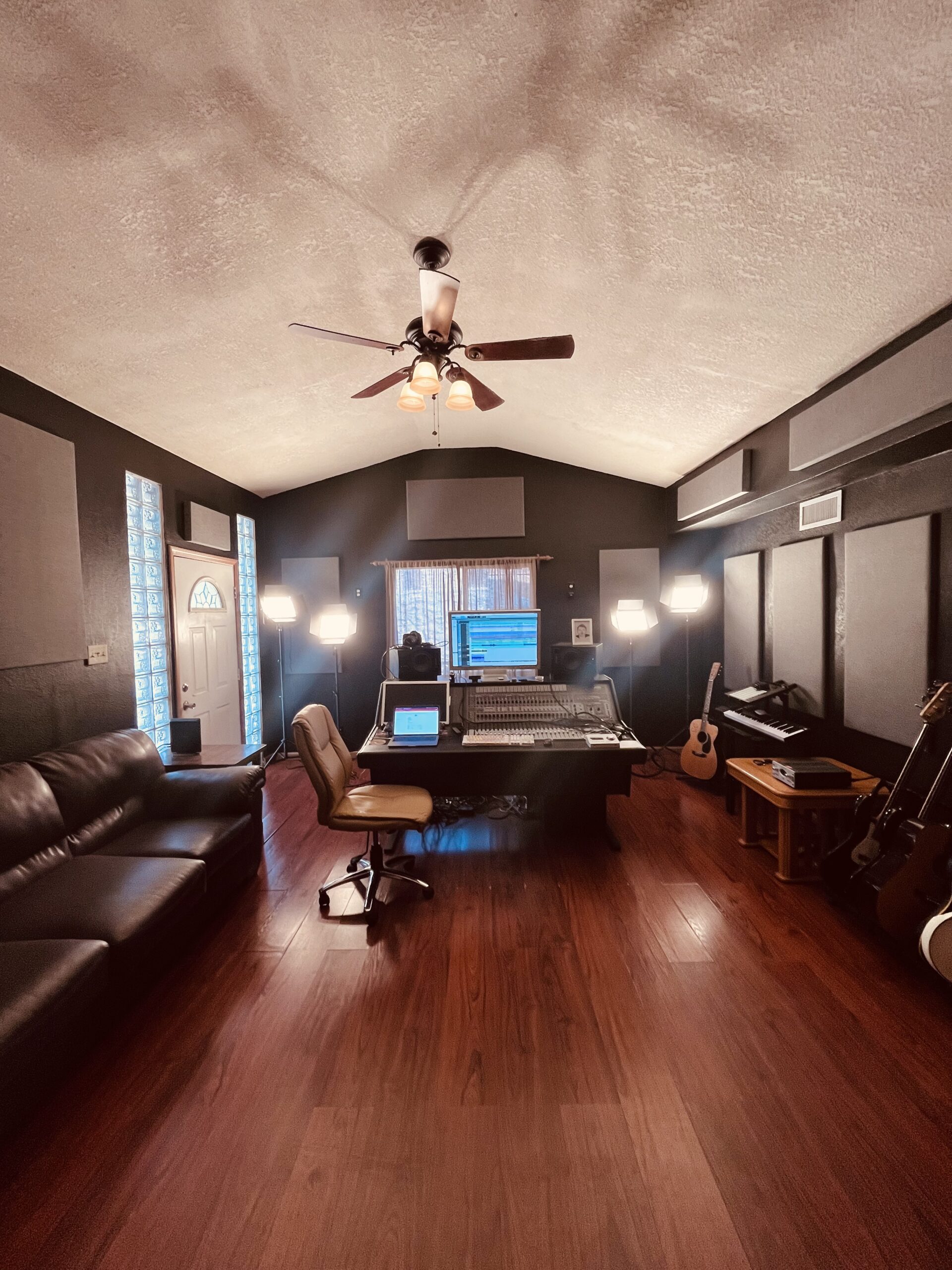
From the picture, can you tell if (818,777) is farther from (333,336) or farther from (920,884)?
(333,336)

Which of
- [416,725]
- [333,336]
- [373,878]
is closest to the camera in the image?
[333,336]

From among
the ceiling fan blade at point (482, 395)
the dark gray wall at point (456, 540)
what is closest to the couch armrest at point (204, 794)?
the ceiling fan blade at point (482, 395)

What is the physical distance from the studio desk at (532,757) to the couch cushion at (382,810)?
6.4 inches

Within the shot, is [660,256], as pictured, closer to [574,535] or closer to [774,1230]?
[774,1230]

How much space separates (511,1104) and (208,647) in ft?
12.8

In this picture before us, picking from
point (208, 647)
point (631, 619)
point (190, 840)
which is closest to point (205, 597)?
point (208, 647)

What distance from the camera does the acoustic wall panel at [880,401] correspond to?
2074 millimetres

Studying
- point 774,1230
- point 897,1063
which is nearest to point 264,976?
point 774,1230

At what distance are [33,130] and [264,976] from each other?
9.78 feet

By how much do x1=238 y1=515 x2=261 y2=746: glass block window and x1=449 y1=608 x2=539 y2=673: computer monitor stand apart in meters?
2.69

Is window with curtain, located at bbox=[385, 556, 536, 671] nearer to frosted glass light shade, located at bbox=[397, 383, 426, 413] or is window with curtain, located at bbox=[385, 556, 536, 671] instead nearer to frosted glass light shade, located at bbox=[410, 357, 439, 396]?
frosted glass light shade, located at bbox=[397, 383, 426, 413]

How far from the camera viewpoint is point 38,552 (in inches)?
106

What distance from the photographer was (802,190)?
1727 millimetres

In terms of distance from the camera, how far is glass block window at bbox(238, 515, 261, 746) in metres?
5.22
